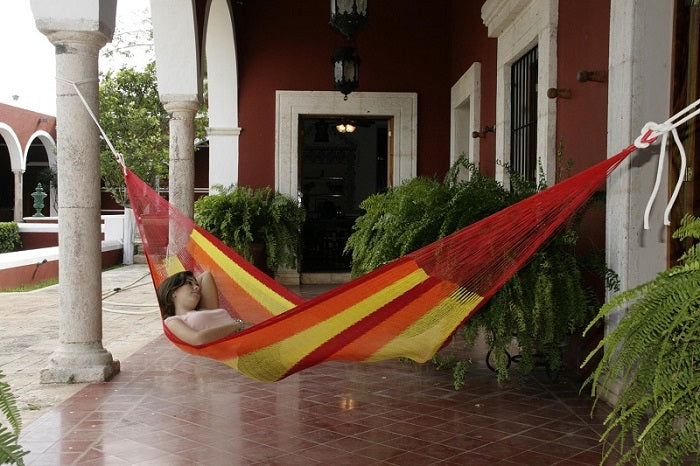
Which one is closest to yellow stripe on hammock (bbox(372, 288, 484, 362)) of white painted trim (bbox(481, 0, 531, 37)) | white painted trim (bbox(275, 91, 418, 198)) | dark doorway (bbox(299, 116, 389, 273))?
white painted trim (bbox(481, 0, 531, 37))

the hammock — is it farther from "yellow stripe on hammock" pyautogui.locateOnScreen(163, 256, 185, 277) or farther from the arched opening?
the arched opening

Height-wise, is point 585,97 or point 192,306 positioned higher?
point 585,97

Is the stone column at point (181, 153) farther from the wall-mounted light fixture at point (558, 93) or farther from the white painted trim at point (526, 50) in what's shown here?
the wall-mounted light fixture at point (558, 93)

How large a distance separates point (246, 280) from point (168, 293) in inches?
14.3

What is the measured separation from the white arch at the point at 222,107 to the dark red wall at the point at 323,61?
98 millimetres

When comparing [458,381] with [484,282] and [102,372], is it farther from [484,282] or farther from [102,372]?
[102,372]

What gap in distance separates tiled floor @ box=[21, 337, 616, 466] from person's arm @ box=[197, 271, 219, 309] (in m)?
0.39

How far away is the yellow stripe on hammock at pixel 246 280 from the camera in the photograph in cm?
348

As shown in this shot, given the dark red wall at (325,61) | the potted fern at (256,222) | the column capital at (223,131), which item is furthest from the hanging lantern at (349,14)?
the column capital at (223,131)

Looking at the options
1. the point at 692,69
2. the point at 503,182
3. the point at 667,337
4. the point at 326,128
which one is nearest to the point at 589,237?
the point at 692,69

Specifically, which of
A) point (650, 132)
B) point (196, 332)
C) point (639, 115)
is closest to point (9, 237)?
point (196, 332)

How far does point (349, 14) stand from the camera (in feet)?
17.0

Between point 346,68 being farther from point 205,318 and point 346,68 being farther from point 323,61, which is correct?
point 205,318

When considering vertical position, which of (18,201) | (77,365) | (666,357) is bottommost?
(77,365)
